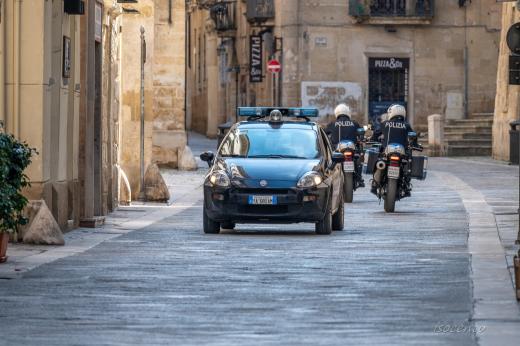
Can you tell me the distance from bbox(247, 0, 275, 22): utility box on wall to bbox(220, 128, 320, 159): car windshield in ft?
147

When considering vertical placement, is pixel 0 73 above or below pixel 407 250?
above

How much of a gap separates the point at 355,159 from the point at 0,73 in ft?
41.5

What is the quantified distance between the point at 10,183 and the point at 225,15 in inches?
2476

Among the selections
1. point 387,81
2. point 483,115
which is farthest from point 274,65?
point 483,115

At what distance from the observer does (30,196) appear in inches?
837

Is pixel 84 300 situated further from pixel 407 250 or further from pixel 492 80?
pixel 492 80

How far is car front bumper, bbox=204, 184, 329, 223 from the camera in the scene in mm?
22547

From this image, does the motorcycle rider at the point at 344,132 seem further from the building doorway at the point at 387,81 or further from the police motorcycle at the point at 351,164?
the building doorway at the point at 387,81

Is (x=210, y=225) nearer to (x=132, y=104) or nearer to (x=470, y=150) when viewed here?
(x=132, y=104)

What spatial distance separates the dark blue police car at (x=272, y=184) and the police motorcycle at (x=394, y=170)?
4.39 metres

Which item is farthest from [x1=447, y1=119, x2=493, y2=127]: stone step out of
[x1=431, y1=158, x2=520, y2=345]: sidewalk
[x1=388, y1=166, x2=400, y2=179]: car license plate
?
[x1=388, y1=166, x2=400, y2=179]: car license plate

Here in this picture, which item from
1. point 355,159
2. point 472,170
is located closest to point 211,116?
point 472,170

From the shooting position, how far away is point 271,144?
24.0 meters

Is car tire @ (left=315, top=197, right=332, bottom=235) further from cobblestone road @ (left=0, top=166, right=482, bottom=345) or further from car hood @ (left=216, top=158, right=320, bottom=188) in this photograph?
car hood @ (left=216, top=158, right=320, bottom=188)
